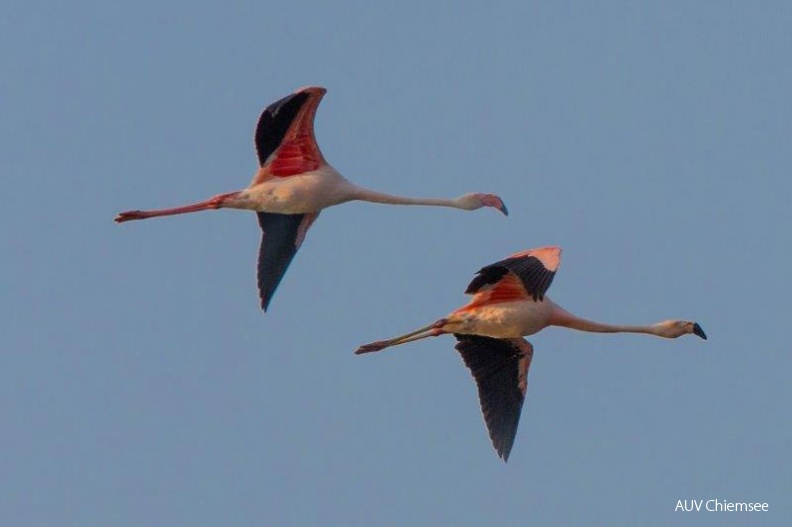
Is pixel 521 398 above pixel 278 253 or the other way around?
the other way around

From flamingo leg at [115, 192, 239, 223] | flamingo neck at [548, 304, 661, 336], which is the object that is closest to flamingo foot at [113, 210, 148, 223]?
flamingo leg at [115, 192, 239, 223]

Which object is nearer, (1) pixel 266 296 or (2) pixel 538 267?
(2) pixel 538 267

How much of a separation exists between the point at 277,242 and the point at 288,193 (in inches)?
42.2

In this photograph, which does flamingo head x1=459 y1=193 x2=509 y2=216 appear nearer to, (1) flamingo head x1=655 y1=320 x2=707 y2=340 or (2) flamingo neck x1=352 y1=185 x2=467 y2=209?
(2) flamingo neck x1=352 y1=185 x2=467 y2=209

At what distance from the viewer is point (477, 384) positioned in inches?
1131

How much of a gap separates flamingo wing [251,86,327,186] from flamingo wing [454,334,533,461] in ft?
9.54

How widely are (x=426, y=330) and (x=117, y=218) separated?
4.21 m

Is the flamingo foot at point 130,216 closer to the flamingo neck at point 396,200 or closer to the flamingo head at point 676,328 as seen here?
the flamingo neck at point 396,200

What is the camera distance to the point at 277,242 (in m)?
29.4

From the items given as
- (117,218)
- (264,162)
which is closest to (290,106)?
(264,162)

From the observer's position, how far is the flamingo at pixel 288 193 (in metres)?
28.3

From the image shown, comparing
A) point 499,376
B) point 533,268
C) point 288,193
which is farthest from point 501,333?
point 288,193

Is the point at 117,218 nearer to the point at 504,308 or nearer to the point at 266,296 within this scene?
the point at 266,296

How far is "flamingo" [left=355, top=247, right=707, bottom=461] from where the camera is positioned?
28219mm
